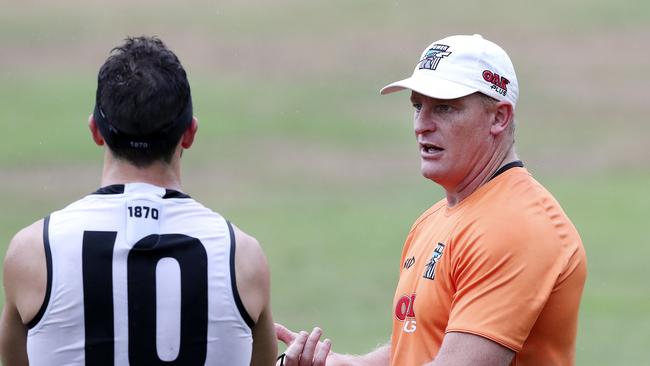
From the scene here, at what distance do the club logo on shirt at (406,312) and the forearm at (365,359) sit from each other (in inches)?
19.6

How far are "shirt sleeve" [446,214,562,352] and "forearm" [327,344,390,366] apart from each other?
2.90 feet

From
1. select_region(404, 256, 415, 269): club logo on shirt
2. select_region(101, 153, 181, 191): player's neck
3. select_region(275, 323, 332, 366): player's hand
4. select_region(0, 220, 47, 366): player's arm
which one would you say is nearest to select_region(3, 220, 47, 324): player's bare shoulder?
select_region(0, 220, 47, 366): player's arm

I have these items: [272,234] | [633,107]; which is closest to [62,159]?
[272,234]

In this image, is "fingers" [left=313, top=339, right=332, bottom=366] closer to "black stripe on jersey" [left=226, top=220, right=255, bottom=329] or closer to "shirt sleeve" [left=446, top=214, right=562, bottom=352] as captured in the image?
"shirt sleeve" [left=446, top=214, right=562, bottom=352]

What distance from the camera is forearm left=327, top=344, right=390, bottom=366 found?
508cm

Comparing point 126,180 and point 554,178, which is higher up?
point 126,180

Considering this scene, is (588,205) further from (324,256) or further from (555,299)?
(555,299)

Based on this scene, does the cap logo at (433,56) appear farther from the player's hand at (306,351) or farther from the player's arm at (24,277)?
the player's arm at (24,277)

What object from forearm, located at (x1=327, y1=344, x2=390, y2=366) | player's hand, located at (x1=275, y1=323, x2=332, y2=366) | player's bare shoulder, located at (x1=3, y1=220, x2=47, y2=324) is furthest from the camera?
forearm, located at (x1=327, y1=344, x2=390, y2=366)

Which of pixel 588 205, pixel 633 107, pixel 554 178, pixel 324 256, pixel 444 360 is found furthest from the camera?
pixel 633 107

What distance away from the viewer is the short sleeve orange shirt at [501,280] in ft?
13.9

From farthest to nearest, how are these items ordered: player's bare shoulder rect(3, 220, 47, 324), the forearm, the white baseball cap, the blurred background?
the blurred background, the forearm, the white baseball cap, player's bare shoulder rect(3, 220, 47, 324)

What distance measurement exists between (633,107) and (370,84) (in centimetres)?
608

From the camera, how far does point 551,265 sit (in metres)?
4.29
